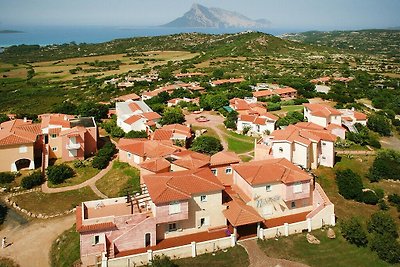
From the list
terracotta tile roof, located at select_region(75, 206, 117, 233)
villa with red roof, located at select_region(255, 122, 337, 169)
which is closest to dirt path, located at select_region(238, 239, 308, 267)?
terracotta tile roof, located at select_region(75, 206, 117, 233)

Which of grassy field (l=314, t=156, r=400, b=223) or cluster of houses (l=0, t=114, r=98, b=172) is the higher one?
cluster of houses (l=0, t=114, r=98, b=172)

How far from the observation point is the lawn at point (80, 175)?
4097cm

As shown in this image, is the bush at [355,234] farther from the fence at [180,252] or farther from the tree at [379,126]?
the tree at [379,126]

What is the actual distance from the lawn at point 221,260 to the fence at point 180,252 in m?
0.37

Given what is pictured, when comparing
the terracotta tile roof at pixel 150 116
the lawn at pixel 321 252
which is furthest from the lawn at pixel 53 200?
the lawn at pixel 321 252

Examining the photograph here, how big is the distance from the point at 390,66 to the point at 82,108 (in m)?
105

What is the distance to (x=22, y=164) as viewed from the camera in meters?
44.5

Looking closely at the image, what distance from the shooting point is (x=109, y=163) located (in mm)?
44688

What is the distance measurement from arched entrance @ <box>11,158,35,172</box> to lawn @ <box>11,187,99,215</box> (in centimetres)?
578

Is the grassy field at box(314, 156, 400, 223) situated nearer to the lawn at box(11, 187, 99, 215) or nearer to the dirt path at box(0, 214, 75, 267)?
the lawn at box(11, 187, 99, 215)

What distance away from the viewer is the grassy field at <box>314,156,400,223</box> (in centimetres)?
3475

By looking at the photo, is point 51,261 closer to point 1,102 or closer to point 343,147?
point 343,147

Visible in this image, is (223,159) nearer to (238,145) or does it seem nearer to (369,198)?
(238,145)

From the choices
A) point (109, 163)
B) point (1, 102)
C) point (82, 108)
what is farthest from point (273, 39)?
point (109, 163)
